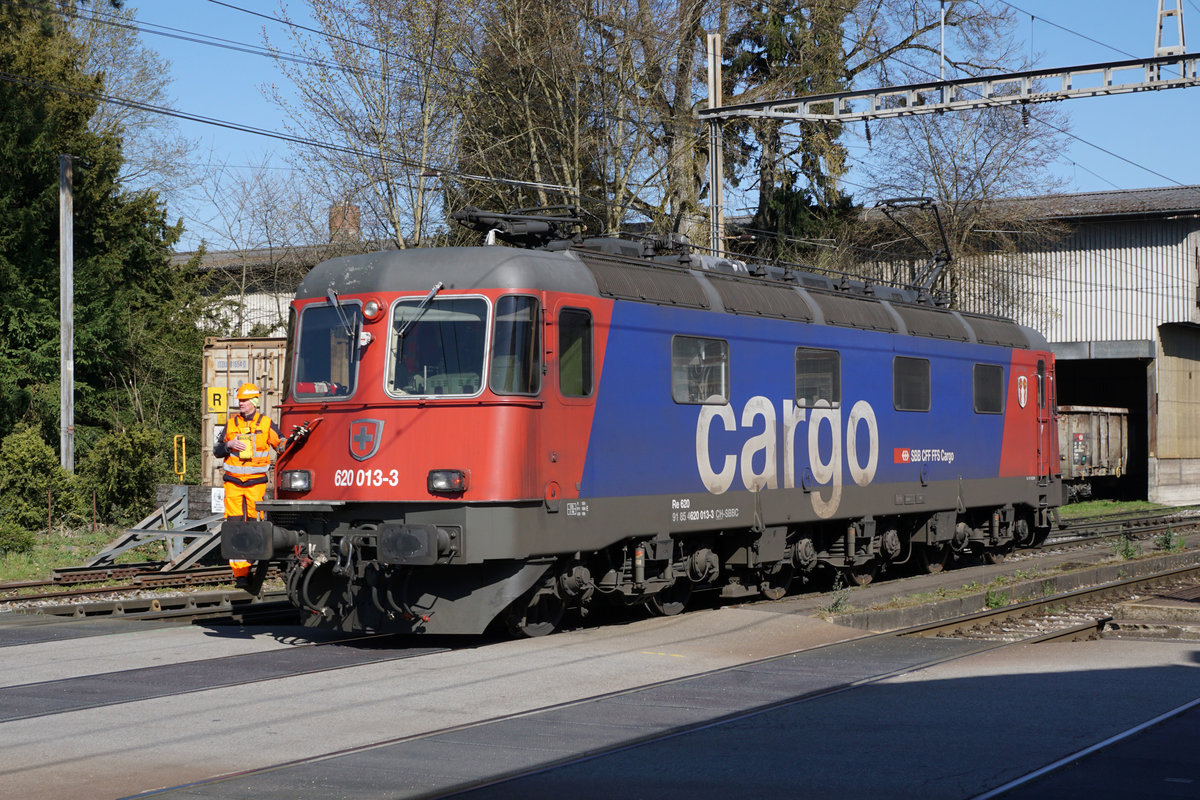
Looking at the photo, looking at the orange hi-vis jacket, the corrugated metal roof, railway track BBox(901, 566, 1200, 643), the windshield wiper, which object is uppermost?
the corrugated metal roof

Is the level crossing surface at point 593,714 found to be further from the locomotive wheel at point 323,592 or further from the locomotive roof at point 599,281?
the locomotive roof at point 599,281

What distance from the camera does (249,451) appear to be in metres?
13.3

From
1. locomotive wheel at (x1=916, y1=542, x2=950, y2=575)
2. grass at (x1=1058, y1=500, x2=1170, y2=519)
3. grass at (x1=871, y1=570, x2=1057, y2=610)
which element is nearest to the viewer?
grass at (x1=871, y1=570, x2=1057, y2=610)

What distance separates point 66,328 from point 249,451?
14.3m

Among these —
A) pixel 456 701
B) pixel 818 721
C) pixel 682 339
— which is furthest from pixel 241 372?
pixel 818 721

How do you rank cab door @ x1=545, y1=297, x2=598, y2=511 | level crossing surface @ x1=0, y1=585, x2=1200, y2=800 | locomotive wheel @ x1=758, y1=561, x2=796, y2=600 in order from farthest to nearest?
locomotive wheel @ x1=758, y1=561, x2=796, y2=600 → cab door @ x1=545, y1=297, x2=598, y2=511 → level crossing surface @ x1=0, y1=585, x2=1200, y2=800

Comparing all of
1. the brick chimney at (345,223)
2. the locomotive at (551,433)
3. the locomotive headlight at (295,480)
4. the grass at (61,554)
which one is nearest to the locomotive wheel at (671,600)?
the locomotive at (551,433)

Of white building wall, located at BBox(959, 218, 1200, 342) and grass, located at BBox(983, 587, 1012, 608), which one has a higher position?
white building wall, located at BBox(959, 218, 1200, 342)

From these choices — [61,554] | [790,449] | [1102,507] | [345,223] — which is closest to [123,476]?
[61,554]

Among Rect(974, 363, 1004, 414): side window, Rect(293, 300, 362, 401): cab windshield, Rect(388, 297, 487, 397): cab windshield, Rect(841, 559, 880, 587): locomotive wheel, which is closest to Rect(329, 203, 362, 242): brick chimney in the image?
Rect(974, 363, 1004, 414): side window

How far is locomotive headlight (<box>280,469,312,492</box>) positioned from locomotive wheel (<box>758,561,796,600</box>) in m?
5.89

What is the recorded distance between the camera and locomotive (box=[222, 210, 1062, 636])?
1160 cm

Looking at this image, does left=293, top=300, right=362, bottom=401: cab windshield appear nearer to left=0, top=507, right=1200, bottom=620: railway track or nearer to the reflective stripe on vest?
the reflective stripe on vest

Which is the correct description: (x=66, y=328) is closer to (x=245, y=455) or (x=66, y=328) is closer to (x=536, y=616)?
(x=245, y=455)
